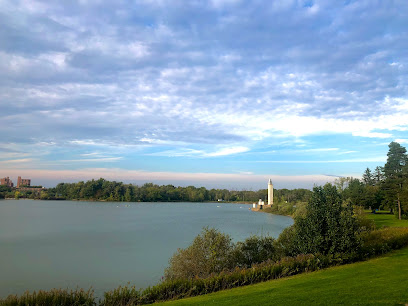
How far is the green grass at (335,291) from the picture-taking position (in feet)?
22.6

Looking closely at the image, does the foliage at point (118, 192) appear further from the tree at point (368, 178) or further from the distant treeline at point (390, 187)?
the distant treeline at point (390, 187)

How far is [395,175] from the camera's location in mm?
40406

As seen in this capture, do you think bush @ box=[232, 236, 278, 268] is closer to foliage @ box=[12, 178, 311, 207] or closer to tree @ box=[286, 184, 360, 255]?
tree @ box=[286, 184, 360, 255]

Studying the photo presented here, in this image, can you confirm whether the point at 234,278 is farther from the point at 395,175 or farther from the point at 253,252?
the point at 395,175

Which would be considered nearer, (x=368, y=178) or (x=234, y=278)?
(x=234, y=278)

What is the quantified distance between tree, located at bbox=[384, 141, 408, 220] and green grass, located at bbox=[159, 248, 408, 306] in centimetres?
3128

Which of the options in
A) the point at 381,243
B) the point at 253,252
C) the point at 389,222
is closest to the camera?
the point at 253,252

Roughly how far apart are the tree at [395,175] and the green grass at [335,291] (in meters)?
31.3

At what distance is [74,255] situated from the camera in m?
21.1

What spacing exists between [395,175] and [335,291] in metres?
40.0

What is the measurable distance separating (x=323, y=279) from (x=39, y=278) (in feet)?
46.4

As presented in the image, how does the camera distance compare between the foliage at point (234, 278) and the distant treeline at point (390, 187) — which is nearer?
the foliage at point (234, 278)

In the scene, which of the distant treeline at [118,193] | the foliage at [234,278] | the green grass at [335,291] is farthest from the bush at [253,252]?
the distant treeline at [118,193]

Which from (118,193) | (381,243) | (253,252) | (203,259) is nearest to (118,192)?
(118,193)
